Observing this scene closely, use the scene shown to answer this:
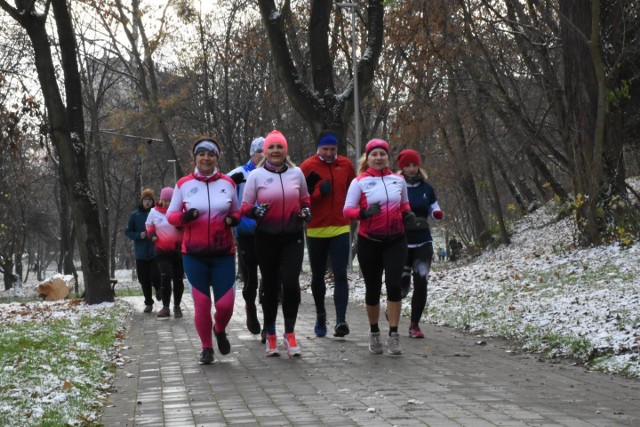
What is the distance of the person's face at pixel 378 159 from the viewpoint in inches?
359

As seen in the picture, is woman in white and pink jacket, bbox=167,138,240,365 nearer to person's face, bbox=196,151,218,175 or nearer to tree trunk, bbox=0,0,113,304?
person's face, bbox=196,151,218,175

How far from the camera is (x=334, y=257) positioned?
1000 cm

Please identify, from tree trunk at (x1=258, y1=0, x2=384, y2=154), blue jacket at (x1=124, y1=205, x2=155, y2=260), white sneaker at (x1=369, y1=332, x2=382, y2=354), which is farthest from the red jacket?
tree trunk at (x1=258, y1=0, x2=384, y2=154)

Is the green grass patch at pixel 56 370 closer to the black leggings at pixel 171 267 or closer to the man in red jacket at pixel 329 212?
the black leggings at pixel 171 267

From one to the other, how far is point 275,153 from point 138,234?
302 inches

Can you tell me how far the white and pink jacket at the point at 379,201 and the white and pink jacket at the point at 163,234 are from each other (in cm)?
597

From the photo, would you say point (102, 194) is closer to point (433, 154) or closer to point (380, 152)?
point (433, 154)

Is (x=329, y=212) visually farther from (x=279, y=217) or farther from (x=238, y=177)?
(x=279, y=217)

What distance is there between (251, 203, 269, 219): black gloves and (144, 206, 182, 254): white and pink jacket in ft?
19.6

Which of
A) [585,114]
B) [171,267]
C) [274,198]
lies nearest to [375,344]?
[274,198]

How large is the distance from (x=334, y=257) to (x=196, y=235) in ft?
5.97

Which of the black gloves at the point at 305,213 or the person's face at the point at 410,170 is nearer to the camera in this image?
the black gloves at the point at 305,213

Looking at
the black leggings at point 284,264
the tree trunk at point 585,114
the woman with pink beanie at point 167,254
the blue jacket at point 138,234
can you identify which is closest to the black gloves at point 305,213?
the black leggings at point 284,264

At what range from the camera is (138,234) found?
16000mm
